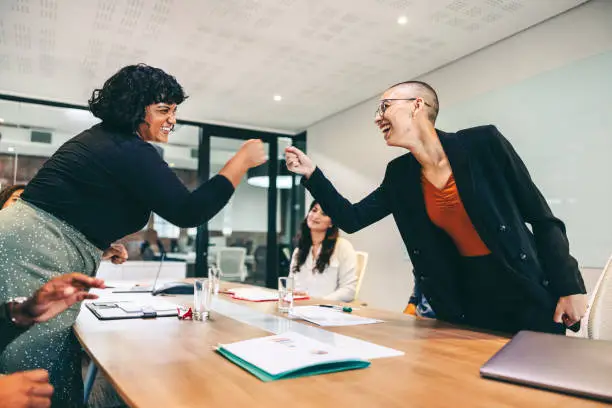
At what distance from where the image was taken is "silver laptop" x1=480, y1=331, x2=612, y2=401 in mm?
757

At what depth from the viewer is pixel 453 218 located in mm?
1532

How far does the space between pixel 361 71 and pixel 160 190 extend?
3.63 metres

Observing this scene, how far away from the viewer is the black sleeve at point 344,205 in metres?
1.78

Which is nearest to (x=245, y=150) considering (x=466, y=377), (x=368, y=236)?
(x=466, y=377)

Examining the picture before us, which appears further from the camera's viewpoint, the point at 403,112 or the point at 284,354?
the point at 403,112

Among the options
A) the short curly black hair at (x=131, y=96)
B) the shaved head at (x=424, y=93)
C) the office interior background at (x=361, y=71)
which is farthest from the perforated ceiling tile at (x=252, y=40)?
the short curly black hair at (x=131, y=96)

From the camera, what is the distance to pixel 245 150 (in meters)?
1.48

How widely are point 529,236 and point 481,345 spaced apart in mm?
519

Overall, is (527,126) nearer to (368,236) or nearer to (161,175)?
(368,236)

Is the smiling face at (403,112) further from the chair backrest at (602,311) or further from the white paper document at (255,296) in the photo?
the white paper document at (255,296)

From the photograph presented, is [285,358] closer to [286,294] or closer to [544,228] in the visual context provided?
[286,294]

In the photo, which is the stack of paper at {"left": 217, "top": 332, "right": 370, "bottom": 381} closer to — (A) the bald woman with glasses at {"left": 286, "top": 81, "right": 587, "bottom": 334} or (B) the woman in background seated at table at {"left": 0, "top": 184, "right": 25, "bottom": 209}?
(A) the bald woman with glasses at {"left": 286, "top": 81, "right": 587, "bottom": 334}

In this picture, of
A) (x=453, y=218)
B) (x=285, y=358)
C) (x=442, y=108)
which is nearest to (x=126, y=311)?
(x=285, y=358)

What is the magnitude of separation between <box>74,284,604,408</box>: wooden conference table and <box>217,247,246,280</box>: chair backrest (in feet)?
17.8
